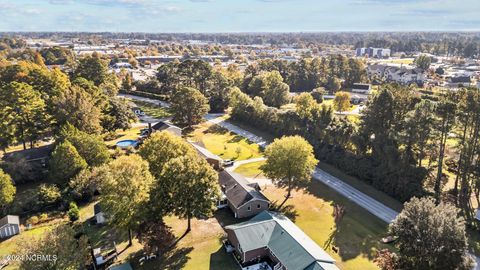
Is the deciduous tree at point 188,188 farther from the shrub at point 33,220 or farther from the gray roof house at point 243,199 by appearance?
the shrub at point 33,220

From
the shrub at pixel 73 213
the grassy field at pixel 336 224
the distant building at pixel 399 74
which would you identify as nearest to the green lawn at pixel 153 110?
the shrub at pixel 73 213

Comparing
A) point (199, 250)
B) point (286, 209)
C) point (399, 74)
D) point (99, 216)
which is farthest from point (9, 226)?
point (399, 74)

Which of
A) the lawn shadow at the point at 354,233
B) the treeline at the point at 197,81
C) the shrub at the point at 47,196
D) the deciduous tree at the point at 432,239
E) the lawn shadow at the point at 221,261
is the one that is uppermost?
the treeline at the point at 197,81

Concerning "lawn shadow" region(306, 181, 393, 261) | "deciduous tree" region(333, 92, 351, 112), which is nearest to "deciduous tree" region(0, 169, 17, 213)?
Result: "lawn shadow" region(306, 181, 393, 261)

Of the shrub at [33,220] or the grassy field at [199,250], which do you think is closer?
the grassy field at [199,250]

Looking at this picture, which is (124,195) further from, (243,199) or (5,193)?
(5,193)

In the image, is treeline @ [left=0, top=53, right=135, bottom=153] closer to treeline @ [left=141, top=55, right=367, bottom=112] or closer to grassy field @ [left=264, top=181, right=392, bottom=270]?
treeline @ [left=141, top=55, right=367, bottom=112]
